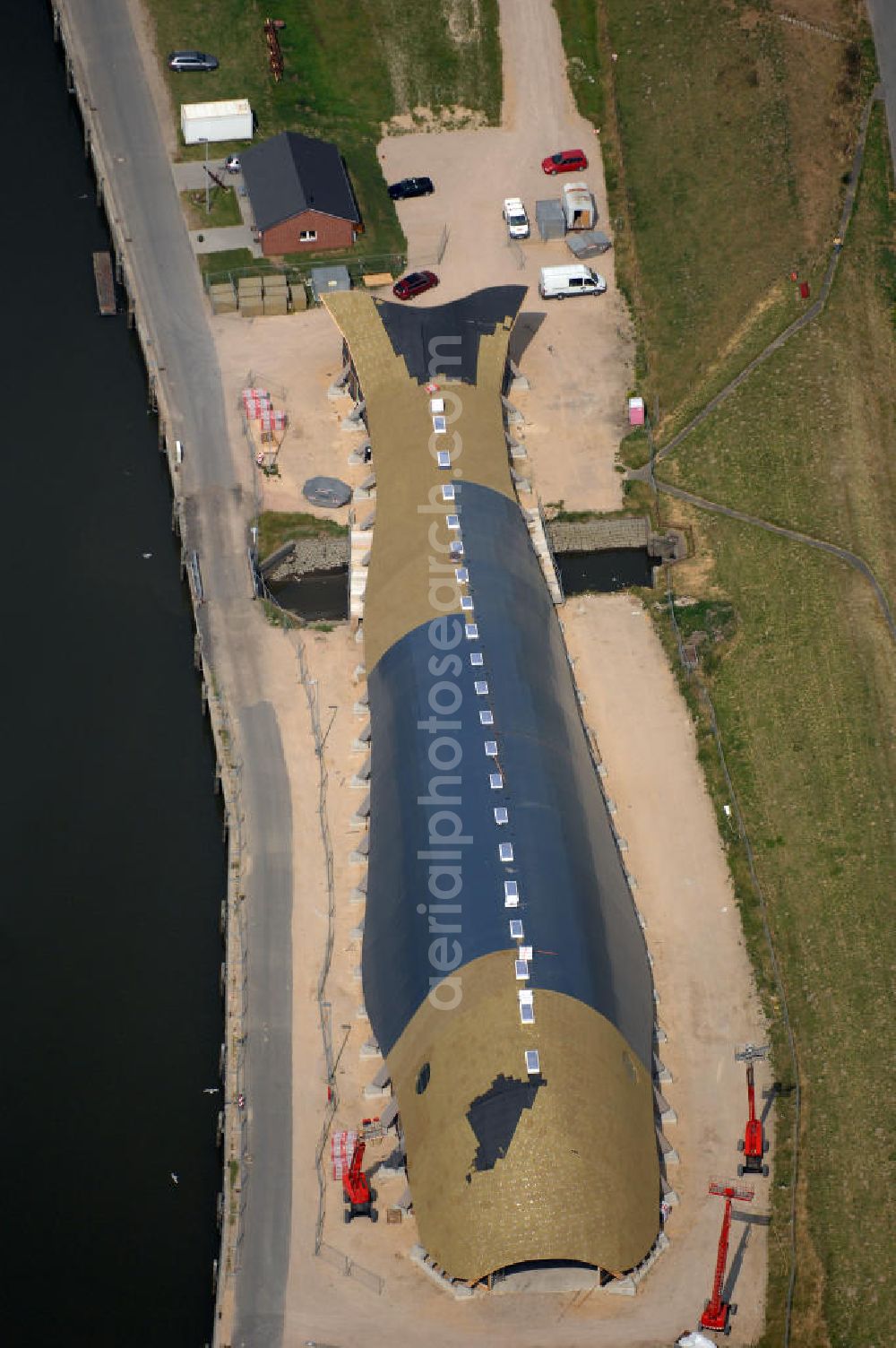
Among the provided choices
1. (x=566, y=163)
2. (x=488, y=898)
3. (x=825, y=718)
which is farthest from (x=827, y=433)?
(x=488, y=898)

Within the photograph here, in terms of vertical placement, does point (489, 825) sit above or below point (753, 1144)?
above

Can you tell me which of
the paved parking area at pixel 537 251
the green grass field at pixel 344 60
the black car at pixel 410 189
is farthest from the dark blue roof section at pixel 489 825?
the green grass field at pixel 344 60

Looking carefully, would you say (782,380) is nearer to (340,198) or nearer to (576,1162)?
(340,198)

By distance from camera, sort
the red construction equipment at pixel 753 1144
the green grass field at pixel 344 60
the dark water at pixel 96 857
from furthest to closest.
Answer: the green grass field at pixel 344 60, the dark water at pixel 96 857, the red construction equipment at pixel 753 1144

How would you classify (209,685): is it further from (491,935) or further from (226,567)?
(491,935)

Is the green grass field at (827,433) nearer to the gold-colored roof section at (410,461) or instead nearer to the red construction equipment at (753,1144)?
the gold-colored roof section at (410,461)

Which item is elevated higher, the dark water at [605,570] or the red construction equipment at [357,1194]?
the dark water at [605,570]

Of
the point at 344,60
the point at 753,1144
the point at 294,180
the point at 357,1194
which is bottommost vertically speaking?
the point at 753,1144
